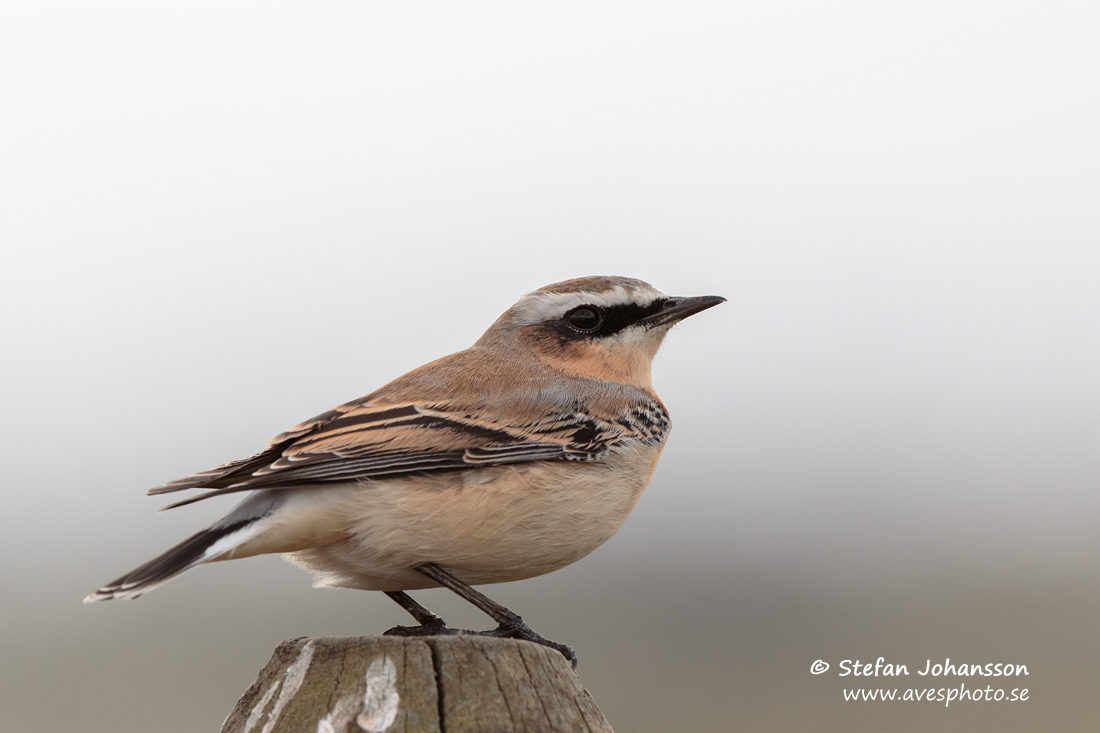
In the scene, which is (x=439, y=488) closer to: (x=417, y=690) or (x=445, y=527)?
(x=445, y=527)

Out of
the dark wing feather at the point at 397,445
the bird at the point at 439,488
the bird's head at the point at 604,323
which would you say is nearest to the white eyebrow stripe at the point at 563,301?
the bird's head at the point at 604,323

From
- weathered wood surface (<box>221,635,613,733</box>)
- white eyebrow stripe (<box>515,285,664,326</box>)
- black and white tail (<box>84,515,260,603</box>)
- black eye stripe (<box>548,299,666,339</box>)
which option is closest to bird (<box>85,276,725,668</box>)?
black and white tail (<box>84,515,260,603</box>)

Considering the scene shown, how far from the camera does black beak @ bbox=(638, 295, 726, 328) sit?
6730 millimetres

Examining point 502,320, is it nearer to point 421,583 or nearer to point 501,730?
point 421,583

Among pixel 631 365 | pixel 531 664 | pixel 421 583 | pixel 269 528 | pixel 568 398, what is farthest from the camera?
pixel 631 365

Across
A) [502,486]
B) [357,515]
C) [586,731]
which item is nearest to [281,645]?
[586,731]

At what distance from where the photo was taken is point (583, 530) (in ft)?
17.0

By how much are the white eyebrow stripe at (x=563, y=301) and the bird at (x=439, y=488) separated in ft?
2.38

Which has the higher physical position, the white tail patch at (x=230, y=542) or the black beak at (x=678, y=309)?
the black beak at (x=678, y=309)

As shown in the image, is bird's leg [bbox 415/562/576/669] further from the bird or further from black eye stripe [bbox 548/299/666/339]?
black eye stripe [bbox 548/299/666/339]

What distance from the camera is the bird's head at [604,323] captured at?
6707 millimetres

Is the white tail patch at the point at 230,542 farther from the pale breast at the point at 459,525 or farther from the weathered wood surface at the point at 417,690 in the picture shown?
Result: the weathered wood surface at the point at 417,690

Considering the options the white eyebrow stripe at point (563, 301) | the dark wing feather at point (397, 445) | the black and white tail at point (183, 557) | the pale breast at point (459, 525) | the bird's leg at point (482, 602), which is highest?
the white eyebrow stripe at point (563, 301)

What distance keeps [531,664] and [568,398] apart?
2.94 metres
